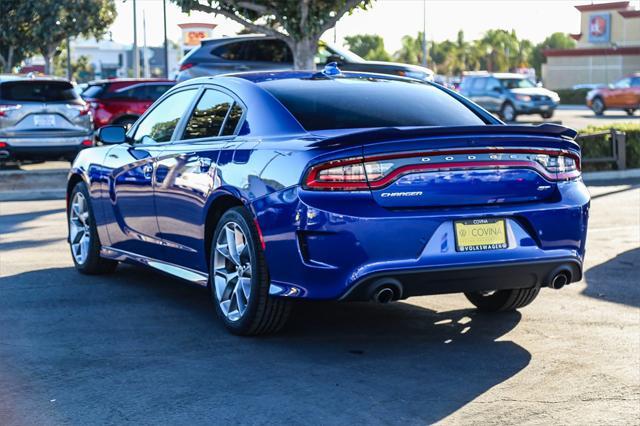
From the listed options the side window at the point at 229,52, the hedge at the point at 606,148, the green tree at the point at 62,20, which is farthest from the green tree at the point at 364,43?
the hedge at the point at 606,148

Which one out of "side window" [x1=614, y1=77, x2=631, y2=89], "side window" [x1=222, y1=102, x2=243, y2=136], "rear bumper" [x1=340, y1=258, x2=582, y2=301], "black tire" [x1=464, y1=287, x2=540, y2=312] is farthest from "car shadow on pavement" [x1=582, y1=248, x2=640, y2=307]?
"side window" [x1=614, y1=77, x2=631, y2=89]

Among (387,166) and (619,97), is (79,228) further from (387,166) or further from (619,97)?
(619,97)

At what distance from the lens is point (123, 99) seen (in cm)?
2577

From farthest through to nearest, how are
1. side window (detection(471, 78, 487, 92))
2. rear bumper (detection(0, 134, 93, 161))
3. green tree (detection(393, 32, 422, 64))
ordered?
green tree (detection(393, 32, 422, 64))
side window (detection(471, 78, 487, 92))
rear bumper (detection(0, 134, 93, 161))

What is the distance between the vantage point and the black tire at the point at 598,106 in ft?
154

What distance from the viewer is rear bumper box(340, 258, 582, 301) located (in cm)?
610

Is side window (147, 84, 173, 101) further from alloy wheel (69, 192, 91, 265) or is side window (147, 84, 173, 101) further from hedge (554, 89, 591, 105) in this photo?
hedge (554, 89, 591, 105)

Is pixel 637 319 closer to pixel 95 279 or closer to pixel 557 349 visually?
pixel 557 349

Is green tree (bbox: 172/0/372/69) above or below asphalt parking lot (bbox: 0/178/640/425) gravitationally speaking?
above

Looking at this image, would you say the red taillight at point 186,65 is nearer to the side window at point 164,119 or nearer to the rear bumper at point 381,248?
the side window at point 164,119

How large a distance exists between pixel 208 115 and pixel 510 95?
3338 cm

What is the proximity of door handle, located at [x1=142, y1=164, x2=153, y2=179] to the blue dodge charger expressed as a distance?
16cm

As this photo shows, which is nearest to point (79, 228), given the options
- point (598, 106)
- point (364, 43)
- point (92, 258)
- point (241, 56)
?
point (92, 258)

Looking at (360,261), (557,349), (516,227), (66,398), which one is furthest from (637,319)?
(66,398)
